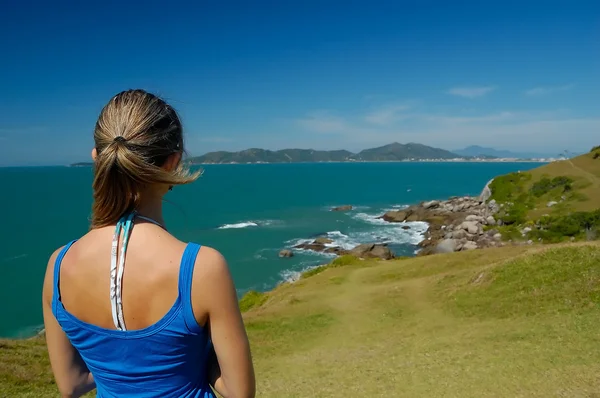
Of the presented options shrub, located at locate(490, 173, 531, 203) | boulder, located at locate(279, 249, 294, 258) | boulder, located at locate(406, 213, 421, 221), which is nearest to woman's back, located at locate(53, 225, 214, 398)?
boulder, located at locate(279, 249, 294, 258)

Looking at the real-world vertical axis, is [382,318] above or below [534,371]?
below

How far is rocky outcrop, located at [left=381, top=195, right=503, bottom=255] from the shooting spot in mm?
50938

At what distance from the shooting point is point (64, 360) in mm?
2303

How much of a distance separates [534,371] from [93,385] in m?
12.0

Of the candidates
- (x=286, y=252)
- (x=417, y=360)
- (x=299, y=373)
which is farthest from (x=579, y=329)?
(x=286, y=252)

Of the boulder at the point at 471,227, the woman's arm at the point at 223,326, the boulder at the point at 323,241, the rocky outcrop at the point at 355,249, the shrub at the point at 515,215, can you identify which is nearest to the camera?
the woman's arm at the point at 223,326

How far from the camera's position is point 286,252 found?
5447 centimetres

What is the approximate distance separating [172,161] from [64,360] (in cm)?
129

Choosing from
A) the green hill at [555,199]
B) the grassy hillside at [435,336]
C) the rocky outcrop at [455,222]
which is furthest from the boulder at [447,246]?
the grassy hillside at [435,336]

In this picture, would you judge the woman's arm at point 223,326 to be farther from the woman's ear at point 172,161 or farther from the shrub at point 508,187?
the shrub at point 508,187

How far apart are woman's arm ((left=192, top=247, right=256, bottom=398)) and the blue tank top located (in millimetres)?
51

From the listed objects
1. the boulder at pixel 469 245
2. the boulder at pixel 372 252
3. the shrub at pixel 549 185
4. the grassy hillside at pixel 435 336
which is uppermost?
the shrub at pixel 549 185

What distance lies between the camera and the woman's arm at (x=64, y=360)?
2227mm

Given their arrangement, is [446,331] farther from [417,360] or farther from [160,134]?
[160,134]
